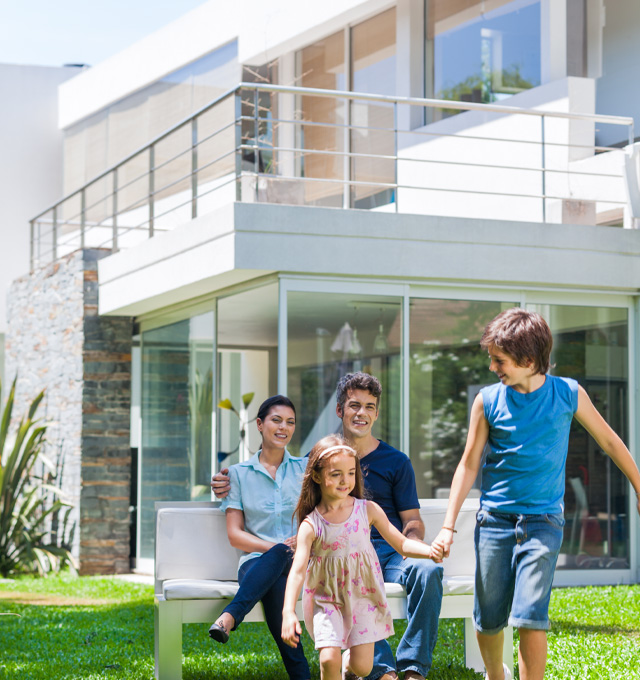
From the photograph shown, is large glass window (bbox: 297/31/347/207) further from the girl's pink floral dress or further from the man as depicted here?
the girl's pink floral dress

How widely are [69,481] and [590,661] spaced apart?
7.01m

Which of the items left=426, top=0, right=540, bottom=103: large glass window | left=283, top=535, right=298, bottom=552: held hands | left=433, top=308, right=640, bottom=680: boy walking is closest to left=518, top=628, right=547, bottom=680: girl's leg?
left=433, top=308, right=640, bottom=680: boy walking

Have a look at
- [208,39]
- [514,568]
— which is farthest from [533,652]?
[208,39]

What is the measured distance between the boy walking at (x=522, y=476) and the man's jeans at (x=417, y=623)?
0.48 m

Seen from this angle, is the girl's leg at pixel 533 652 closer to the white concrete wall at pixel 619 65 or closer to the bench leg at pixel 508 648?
the bench leg at pixel 508 648

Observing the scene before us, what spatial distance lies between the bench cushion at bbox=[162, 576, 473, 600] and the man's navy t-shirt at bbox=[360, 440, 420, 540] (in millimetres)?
355

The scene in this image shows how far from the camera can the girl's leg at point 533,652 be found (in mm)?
4145

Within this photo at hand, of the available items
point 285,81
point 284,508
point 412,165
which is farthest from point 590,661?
point 285,81

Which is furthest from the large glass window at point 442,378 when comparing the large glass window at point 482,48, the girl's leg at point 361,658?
the girl's leg at point 361,658

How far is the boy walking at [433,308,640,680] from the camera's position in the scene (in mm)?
4152

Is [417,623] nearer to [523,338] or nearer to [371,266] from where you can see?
[523,338]

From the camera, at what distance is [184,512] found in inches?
217

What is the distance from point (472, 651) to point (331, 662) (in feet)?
5.06

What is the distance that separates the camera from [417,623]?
4828 mm
